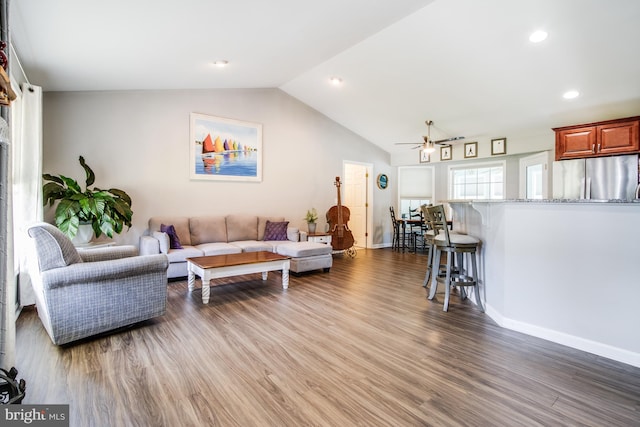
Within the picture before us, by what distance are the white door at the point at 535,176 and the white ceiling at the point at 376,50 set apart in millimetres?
503

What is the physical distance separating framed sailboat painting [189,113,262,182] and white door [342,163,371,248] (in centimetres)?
266

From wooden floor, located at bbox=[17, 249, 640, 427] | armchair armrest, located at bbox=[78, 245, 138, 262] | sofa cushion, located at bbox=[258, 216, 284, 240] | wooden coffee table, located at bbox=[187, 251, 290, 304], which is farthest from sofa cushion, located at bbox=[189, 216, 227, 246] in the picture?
wooden floor, located at bbox=[17, 249, 640, 427]

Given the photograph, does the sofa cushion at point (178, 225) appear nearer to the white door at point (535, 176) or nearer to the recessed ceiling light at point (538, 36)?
the recessed ceiling light at point (538, 36)

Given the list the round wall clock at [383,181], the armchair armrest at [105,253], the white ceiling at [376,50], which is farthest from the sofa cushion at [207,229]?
the round wall clock at [383,181]

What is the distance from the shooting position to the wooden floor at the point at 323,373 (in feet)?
5.36

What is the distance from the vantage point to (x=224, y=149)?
548 centimetres

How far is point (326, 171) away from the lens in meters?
6.85

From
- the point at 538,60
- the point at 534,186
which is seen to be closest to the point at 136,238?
the point at 538,60

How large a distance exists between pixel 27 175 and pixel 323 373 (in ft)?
11.6

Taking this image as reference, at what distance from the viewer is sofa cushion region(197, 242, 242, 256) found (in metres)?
4.45

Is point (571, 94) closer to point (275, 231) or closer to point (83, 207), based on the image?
point (275, 231)

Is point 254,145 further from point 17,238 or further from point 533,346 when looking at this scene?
point 533,346

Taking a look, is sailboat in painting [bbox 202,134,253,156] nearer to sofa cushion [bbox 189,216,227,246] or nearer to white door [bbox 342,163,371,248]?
sofa cushion [bbox 189,216,227,246]

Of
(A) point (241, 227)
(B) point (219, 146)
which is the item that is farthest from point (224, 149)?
(A) point (241, 227)
